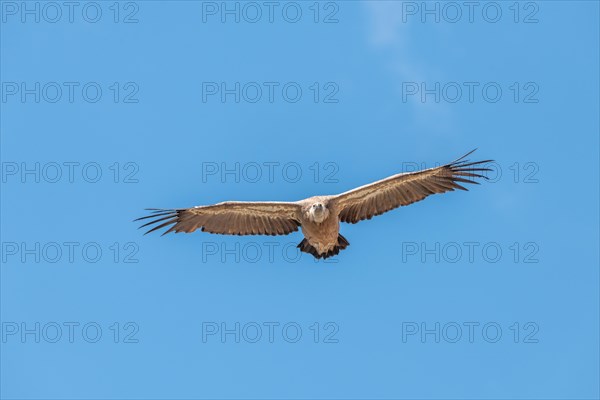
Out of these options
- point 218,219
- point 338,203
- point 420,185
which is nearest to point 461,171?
point 420,185

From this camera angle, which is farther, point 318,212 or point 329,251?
point 329,251

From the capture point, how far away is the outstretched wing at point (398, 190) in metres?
24.9

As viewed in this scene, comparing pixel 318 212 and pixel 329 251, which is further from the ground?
pixel 318 212

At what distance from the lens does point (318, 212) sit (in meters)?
24.4

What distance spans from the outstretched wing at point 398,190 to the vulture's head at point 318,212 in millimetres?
464

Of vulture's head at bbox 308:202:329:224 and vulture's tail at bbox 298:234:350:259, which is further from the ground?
vulture's head at bbox 308:202:329:224

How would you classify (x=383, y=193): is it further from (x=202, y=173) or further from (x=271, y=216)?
(x=202, y=173)

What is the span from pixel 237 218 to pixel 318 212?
6.54ft

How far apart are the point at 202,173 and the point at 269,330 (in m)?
3.64

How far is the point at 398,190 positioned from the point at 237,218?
3.22 meters

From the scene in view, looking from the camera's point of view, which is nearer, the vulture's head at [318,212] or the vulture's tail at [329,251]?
the vulture's head at [318,212]

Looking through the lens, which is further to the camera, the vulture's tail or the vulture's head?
the vulture's tail

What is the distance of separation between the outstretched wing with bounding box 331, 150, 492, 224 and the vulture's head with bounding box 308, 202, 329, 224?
18.3 inches

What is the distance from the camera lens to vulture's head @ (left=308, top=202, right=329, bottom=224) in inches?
961
